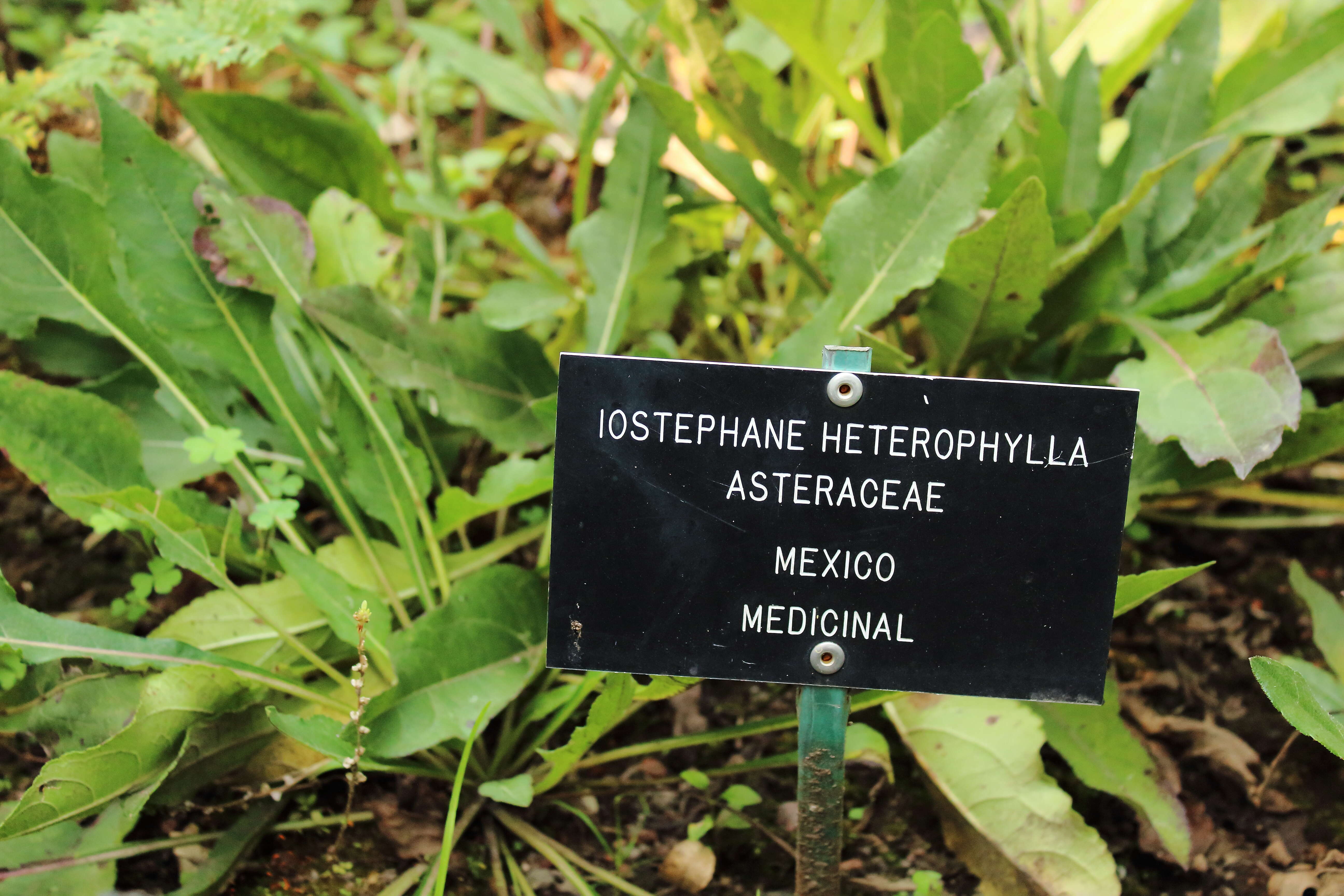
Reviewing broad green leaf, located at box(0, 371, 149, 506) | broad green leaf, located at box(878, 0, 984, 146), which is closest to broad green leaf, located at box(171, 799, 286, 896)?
broad green leaf, located at box(0, 371, 149, 506)

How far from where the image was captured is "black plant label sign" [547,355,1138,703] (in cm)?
74

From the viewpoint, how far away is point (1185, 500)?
1.28 meters

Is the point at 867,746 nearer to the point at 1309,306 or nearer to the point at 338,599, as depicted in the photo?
the point at 338,599

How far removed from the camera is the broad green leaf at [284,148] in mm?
1249

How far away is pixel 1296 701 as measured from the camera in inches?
29.0

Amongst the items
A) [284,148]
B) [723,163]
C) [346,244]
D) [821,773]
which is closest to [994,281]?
[723,163]

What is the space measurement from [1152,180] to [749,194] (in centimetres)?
46

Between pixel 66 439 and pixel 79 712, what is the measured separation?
0.99ft

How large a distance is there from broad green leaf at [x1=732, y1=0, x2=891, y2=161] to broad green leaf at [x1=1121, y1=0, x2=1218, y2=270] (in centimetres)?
36

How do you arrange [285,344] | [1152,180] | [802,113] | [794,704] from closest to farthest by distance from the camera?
[1152,180] < [794,704] < [285,344] < [802,113]

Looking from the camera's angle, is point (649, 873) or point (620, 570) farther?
point (649, 873)

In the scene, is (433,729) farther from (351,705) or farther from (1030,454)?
(1030,454)

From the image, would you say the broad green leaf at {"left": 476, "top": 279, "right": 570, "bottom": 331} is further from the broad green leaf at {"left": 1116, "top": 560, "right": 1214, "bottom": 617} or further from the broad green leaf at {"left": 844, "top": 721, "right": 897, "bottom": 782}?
the broad green leaf at {"left": 1116, "top": 560, "right": 1214, "bottom": 617}

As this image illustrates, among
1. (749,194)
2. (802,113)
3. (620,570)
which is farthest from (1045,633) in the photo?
(802,113)
